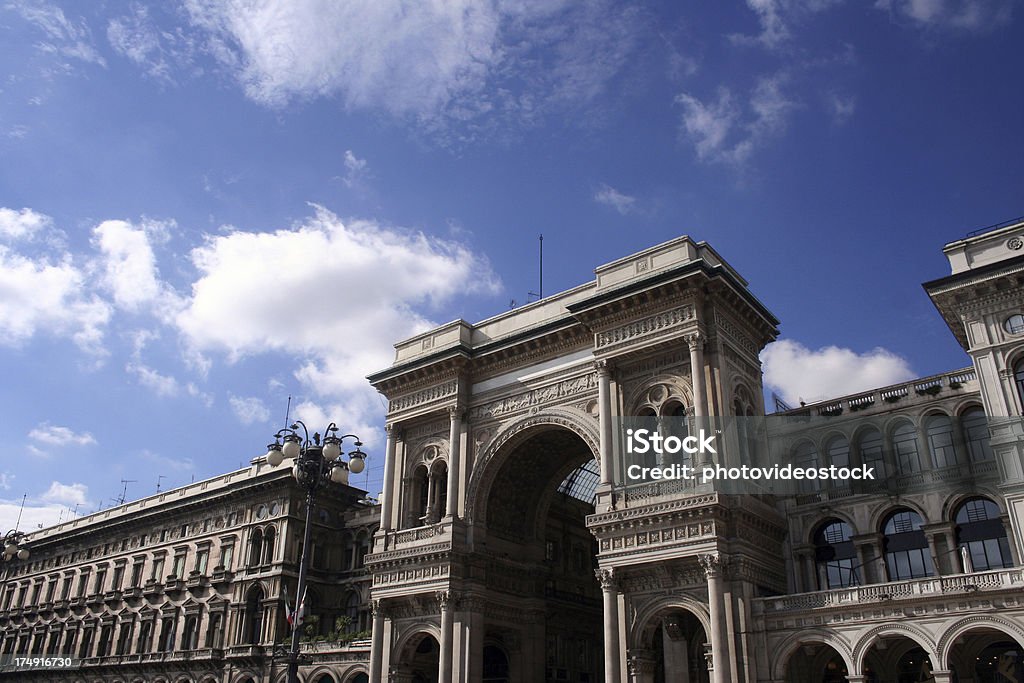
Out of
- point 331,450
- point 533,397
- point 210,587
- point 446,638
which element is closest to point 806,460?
point 533,397

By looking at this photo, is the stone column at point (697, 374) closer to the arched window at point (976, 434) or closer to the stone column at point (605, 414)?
the stone column at point (605, 414)

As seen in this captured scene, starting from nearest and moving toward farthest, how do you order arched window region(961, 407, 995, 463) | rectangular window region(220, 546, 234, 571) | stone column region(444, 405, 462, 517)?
arched window region(961, 407, 995, 463)
stone column region(444, 405, 462, 517)
rectangular window region(220, 546, 234, 571)

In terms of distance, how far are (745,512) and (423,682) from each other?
1731cm

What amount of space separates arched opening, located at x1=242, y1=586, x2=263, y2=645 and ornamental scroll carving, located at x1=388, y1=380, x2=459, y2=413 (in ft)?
65.3

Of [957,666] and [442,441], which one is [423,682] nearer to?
[442,441]

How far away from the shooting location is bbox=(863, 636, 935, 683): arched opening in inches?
1132

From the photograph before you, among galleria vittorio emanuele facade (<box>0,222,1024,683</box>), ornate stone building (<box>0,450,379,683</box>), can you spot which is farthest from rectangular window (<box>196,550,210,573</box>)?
Result: galleria vittorio emanuele facade (<box>0,222,1024,683</box>)

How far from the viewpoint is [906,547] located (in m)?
31.1

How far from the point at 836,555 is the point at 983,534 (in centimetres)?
501

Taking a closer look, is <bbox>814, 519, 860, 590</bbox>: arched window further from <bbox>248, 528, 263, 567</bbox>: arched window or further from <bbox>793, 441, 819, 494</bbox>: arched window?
<bbox>248, 528, 263, 567</bbox>: arched window

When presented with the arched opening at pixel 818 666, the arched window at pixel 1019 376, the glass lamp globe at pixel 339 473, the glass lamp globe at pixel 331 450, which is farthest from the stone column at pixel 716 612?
the glass lamp globe at pixel 331 450

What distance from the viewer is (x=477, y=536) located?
122ft

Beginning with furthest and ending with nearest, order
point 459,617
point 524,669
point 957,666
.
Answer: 1. point 524,669
2. point 459,617
3. point 957,666

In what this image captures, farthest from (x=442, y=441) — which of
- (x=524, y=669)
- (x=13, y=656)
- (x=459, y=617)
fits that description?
(x=13, y=656)
